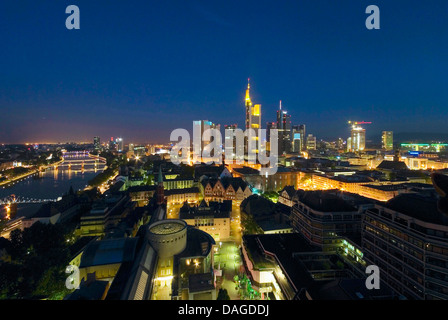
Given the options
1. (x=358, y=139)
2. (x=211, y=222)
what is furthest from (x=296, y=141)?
(x=211, y=222)

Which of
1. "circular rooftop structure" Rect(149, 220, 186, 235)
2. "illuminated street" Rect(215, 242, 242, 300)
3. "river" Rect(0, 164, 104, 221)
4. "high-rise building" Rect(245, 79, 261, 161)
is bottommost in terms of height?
"illuminated street" Rect(215, 242, 242, 300)

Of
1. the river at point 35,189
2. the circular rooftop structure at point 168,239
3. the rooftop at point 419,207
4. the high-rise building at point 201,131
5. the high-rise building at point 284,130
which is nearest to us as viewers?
the rooftop at point 419,207

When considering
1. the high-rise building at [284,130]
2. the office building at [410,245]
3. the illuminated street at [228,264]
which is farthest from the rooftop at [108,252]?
the high-rise building at [284,130]

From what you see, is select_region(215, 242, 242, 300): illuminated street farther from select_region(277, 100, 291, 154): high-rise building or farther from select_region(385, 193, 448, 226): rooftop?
select_region(277, 100, 291, 154): high-rise building

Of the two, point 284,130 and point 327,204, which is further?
point 284,130

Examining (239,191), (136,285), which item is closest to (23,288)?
(136,285)

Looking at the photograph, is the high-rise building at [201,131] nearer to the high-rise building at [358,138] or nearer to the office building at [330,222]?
the high-rise building at [358,138]

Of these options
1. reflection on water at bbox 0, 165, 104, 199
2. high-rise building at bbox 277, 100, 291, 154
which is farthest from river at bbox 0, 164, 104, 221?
high-rise building at bbox 277, 100, 291, 154

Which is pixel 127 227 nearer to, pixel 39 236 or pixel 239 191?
pixel 39 236

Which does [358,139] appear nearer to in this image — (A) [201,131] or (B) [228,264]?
(A) [201,131]
